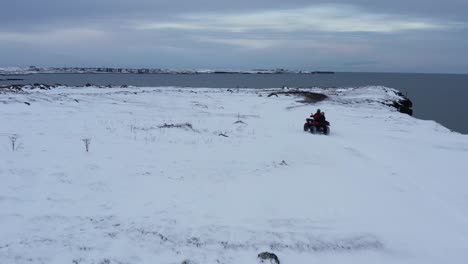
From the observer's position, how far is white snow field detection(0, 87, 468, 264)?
7.80m

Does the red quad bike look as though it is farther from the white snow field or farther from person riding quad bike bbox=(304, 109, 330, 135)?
the white snow field

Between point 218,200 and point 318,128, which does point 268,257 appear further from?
point 318,128

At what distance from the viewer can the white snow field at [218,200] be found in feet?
25.6

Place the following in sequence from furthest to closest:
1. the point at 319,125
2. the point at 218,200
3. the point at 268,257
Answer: the point at 319,125, the point at 218,200, the point at 268,257

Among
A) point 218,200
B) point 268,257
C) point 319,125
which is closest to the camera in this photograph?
point 268,257

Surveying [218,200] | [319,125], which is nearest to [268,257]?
[218,200]

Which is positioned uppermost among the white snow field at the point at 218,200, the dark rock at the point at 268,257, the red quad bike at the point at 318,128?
the red quad bike at the point at 318,128

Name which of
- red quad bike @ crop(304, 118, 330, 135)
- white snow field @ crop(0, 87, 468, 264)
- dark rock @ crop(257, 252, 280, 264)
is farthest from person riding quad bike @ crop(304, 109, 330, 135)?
dark rock @ crop(257, 252, 280, 264)

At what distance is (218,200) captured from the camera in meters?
10.1

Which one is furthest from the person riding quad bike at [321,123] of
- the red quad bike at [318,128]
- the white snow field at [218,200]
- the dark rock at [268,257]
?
Result: the dark rock at [268,257]

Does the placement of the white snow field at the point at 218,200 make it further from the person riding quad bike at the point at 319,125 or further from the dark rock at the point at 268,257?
the person riding quad bike at the point at 319,125

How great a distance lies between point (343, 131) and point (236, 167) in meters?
12.8

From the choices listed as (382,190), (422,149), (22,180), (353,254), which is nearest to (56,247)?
(22,180)

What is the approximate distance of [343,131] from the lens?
953 inches
